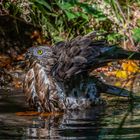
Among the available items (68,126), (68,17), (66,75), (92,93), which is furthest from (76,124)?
(68,17)

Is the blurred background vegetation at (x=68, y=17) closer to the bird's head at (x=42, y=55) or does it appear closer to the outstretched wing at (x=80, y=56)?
the bird's head at (x=42, y=55)

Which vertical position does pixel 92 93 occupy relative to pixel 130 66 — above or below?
below

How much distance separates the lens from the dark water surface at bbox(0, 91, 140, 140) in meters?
4.97

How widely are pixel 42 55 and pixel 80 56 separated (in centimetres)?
42

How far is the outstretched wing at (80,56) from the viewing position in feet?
20.5

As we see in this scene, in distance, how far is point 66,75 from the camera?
6332 millimetres

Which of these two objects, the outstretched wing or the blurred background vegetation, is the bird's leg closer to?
the outstretched wing

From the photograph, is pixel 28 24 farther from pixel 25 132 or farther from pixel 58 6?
pixel 25 132

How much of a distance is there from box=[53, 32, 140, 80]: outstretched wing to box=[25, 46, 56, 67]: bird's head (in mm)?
122

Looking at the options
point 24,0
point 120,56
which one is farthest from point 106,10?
point 120,56

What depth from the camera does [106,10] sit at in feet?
26.9

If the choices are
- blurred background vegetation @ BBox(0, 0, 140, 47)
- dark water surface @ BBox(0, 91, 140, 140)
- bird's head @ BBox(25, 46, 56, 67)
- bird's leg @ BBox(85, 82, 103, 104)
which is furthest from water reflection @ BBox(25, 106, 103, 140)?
blurred background vegetation @ BBox(0, 0, 140, 47)

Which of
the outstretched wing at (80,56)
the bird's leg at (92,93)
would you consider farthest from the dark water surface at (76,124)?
the outstretched wing at (80,56)

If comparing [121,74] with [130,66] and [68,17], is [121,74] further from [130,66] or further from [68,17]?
[68,17]
